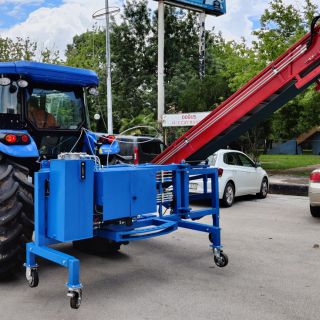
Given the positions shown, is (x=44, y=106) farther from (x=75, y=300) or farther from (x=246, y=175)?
(x=246, y=175)

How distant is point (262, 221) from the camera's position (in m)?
9.36

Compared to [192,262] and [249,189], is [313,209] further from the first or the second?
[192,262]

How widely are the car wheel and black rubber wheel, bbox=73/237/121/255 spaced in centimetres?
503

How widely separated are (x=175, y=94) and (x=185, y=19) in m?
5.57

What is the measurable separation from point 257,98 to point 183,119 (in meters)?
10.1

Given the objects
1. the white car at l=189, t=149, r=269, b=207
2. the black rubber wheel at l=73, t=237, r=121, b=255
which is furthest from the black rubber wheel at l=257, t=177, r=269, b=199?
the black rubber wheel at l=73, t=237, r=121, b=255

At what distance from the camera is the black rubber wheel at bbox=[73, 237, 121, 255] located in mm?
6459

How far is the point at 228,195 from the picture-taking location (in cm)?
1130

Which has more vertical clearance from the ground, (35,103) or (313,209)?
(35,103)

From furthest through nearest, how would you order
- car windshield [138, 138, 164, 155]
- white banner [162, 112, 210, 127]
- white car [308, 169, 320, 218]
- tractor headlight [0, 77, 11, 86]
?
white banner [162, 112, 210, 127]
car windshield [138, 138, 164, 155]
white car [308, 169, 320, 218]
tractor headlight [0, 77, 11, 86]

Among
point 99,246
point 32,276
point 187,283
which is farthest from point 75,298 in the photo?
point 99,246

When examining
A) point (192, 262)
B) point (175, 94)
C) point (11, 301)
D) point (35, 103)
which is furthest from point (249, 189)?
point (175, 94)

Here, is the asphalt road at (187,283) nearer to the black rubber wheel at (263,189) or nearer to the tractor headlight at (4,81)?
the tractor headlight at (4,81)

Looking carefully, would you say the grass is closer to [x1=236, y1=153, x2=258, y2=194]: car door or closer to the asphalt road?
[x1=236, y1=153, x2=258, y2=194]: car door
